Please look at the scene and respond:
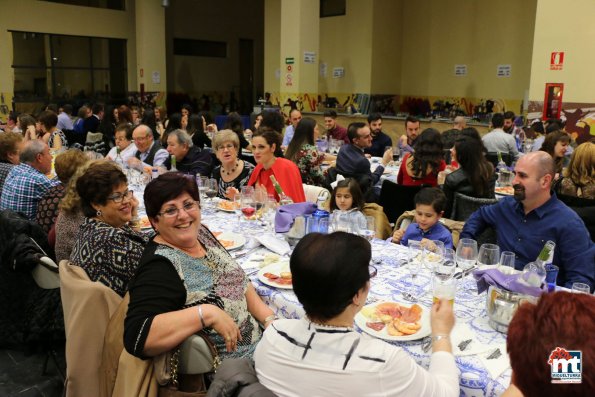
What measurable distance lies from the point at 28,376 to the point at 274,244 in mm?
1921

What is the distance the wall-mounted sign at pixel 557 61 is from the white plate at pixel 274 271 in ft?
25.5

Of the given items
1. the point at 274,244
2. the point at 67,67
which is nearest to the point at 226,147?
the point at 274,244

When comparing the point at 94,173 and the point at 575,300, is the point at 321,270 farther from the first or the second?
the point at 94,173

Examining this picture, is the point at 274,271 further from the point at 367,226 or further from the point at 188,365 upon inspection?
the point at 188,365

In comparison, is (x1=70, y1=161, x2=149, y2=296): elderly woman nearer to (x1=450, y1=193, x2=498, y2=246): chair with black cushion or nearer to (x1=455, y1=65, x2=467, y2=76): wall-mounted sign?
(x1=450, y1=193, x2=498, y2=246): chair with black cushion

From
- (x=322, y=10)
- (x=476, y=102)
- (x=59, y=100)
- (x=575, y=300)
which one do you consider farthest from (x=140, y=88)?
(x=575, y=300)

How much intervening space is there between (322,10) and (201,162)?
34.6 feet

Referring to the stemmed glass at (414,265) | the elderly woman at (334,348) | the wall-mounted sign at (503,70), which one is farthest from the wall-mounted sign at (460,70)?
the elderly woman at (334,348)

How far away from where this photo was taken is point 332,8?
47.6 ft

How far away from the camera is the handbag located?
1.98 metres

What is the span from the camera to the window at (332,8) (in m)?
14.2

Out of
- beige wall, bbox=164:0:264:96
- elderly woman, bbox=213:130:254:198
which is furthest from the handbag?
beige wall, bbox=164:0:264:96

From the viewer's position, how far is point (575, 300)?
3.93 ft

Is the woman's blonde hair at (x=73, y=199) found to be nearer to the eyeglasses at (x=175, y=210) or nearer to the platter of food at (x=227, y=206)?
the eyeglasses at (x=175, y=210)
